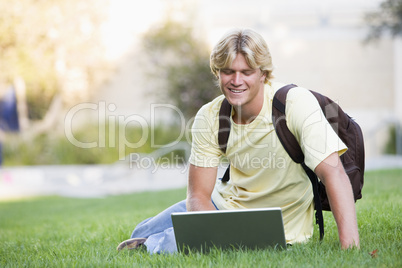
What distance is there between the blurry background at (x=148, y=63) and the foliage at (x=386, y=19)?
1.47 metres

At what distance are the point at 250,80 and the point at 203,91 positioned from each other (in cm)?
1329

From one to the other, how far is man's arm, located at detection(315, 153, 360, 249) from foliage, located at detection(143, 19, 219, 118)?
13191 mm

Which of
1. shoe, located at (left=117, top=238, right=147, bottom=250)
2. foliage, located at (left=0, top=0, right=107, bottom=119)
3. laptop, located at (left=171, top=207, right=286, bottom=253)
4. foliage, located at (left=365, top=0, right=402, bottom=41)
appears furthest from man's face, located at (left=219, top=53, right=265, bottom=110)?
foliage, located at (left=0, top=0, right=107, bottom=119)

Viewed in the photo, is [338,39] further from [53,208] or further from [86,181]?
[53,208]

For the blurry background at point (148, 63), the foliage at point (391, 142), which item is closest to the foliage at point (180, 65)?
the blurry background at point (148, 63)

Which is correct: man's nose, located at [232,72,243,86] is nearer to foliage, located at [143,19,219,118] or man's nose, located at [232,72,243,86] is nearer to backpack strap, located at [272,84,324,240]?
backpack strap, located at [272,84,324,240]

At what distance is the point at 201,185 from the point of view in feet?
11.0

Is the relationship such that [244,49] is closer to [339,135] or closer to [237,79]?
[237,79]

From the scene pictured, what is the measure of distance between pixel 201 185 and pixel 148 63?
52.5ft

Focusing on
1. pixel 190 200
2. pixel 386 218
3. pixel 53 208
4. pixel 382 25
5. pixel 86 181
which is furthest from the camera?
pixel 86 181

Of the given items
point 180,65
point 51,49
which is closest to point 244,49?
point 180,65

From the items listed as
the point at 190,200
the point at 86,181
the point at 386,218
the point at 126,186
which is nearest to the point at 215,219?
the point at 190,200

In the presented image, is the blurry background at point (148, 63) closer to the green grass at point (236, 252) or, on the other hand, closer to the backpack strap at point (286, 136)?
the green grass at point (236, 252)

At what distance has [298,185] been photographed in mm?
3123
